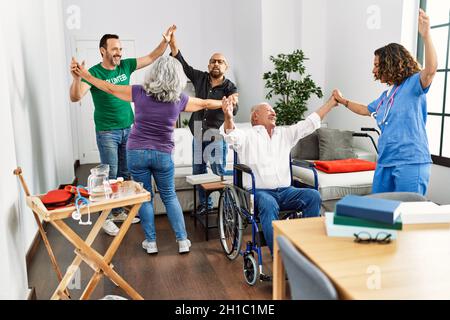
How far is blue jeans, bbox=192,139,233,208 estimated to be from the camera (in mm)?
4113

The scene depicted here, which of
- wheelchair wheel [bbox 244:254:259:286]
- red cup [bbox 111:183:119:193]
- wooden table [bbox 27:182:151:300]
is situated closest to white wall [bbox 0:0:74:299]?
wooden table [bbox 27:182:151:300]

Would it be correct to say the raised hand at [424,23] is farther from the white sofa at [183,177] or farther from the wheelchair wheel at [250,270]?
the white sofa at [183,177]

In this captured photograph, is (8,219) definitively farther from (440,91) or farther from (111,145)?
(440,91)

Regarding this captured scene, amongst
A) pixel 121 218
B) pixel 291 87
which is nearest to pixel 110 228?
pixel 121 218

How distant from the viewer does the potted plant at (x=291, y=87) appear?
569cm

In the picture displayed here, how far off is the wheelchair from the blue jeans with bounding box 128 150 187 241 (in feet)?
1.18

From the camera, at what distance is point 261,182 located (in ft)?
10.00

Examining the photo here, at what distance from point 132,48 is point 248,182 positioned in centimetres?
503

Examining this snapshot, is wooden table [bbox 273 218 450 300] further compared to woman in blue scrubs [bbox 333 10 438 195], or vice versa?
woman in blue scrubs [bbox 333 10 438 195]

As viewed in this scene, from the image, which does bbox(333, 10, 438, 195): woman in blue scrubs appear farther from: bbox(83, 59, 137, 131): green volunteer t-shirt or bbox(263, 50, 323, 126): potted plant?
bbox(263, 50, 323, 126): potted plant

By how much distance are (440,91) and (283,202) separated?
2.59 meters

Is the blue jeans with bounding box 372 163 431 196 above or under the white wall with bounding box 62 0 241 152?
under
